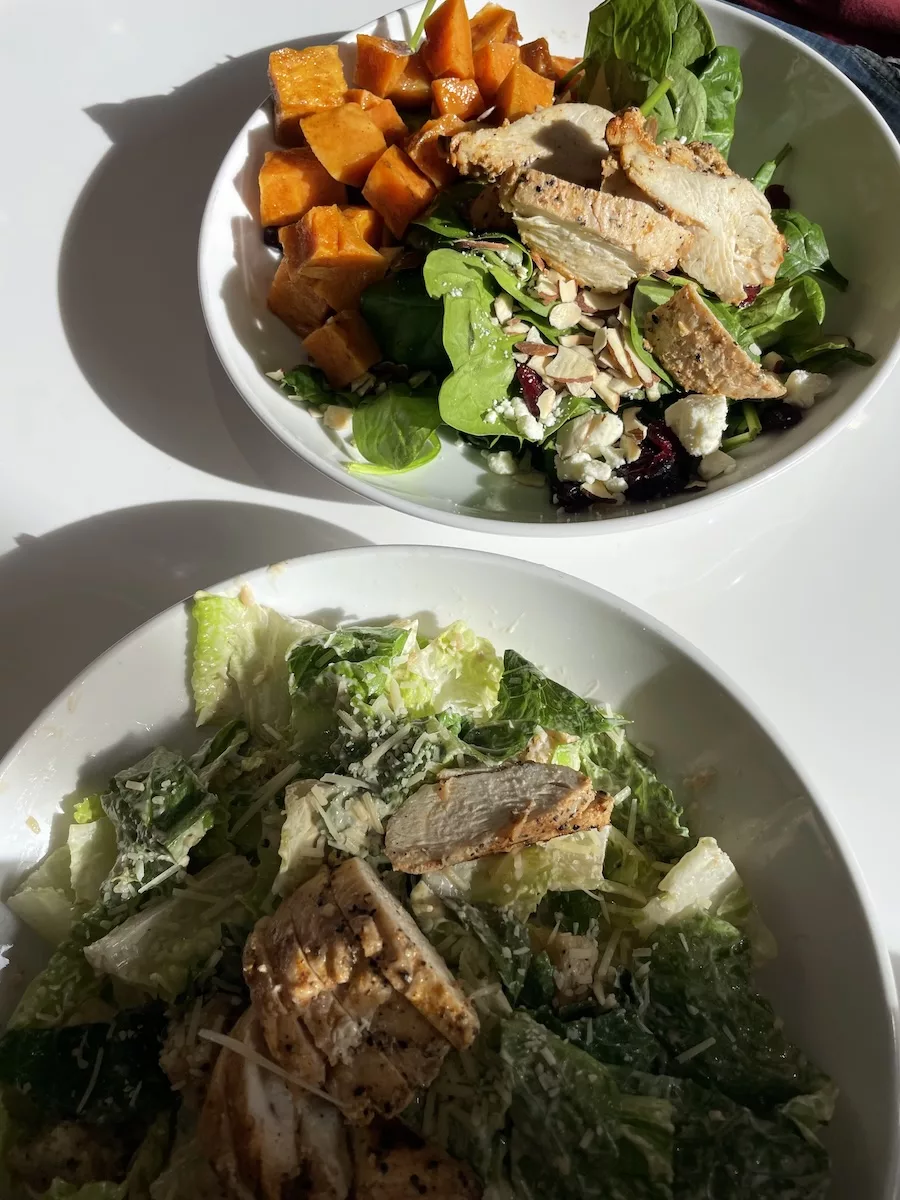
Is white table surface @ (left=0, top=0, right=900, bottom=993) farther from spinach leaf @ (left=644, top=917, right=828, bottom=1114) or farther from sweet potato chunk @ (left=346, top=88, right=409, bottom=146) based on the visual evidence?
sweet potato chunk @ (left=346, top=88, right=409, bottom=146)

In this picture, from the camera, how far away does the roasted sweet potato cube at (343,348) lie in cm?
176

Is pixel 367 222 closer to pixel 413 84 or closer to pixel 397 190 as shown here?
pixel 397 190

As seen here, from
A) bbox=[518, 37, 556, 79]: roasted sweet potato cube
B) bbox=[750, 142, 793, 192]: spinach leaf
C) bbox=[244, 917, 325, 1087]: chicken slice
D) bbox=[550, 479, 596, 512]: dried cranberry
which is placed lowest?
bbox=[244, 917, 325, 1087]: chicken slice

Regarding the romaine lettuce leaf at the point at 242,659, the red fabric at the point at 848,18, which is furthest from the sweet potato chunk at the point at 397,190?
the red fabric at the point at 848,18

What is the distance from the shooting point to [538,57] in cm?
197

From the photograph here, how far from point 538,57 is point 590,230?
0.60 metres

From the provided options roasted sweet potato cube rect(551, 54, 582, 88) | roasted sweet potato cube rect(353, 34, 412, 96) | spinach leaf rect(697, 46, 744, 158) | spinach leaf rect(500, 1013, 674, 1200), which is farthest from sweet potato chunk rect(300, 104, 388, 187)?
spinach leaf rect(500, 1013, 674, 1200)

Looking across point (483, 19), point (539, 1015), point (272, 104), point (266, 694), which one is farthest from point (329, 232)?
point (539, 1015)

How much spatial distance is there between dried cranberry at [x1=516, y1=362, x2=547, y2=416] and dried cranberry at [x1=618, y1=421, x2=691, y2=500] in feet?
0.72

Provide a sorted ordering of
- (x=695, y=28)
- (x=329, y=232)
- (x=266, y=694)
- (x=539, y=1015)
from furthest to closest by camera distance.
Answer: (x=695, y=28)
(x=329, y=232)
(x=266, y=694)
(x=539, y=1015)

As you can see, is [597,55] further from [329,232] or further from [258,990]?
[258,990]

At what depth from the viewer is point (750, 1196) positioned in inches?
47.0

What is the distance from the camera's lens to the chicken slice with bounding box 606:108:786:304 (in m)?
1.72

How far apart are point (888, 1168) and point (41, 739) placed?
4.55 ft
